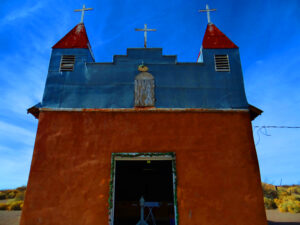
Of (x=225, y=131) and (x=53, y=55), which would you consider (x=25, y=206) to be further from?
(x=225, y=131)

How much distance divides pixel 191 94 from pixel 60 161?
228 inches

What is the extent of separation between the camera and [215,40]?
34.5 feet

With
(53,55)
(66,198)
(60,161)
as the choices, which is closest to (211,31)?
(53,55)

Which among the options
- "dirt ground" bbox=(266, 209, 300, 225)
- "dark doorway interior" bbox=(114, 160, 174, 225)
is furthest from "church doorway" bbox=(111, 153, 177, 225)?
"dirt ground" bbox=(266, 209, 300, 225)

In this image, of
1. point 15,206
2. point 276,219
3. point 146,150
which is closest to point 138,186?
point 146,150

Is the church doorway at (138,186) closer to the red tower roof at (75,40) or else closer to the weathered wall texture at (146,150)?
the weathered wall texture at (146,150)

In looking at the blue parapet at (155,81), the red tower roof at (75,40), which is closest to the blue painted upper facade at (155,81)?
the blue parapet at (155,81)

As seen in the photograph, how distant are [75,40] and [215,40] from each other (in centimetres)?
659

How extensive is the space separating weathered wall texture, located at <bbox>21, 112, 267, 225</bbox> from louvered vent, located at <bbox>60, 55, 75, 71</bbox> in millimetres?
2137

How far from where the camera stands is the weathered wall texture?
306 inches

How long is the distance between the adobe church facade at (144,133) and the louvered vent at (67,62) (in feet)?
0.14

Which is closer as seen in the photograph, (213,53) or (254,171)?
(254,171)

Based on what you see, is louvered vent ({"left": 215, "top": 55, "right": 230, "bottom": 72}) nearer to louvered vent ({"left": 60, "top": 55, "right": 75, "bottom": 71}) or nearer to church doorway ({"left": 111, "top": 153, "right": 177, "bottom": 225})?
louvered vent ({"left": 60, "top": 55, "right": 75, "bottom": 71})

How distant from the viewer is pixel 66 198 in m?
7.90
